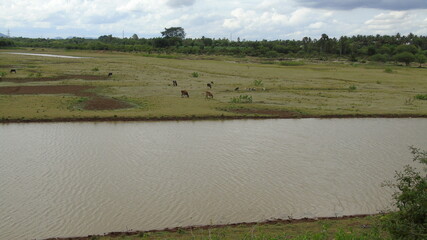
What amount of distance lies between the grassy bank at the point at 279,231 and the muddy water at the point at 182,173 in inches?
25.1

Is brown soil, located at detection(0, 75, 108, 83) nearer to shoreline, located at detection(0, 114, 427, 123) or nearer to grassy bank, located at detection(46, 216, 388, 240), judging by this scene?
shoreline, located at detection(0, 114, 427, 123)

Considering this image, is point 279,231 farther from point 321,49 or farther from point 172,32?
point 172,32

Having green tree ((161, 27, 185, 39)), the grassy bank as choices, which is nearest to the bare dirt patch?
the grassy bank

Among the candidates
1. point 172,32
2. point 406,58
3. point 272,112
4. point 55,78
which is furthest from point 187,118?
point 172,32

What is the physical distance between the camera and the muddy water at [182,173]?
10703mm

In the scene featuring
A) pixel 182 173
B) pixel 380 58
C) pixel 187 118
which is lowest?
pixel 182 173

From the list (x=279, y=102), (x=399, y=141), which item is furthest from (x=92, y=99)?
(x=399, y=141)

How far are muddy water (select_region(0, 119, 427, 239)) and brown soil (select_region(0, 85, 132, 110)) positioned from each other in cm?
443

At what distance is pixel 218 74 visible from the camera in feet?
161

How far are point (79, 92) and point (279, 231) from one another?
2453 cm

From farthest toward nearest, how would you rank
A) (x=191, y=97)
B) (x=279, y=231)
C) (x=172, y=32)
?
1. (x=172, y=32)
2. (x=191, y=97)
3. (x=279, y=231)

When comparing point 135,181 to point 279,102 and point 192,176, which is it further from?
point 279,102

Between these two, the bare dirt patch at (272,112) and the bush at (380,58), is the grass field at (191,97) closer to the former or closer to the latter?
the bare dirt patch at (272,112)

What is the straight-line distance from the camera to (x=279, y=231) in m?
9.44
